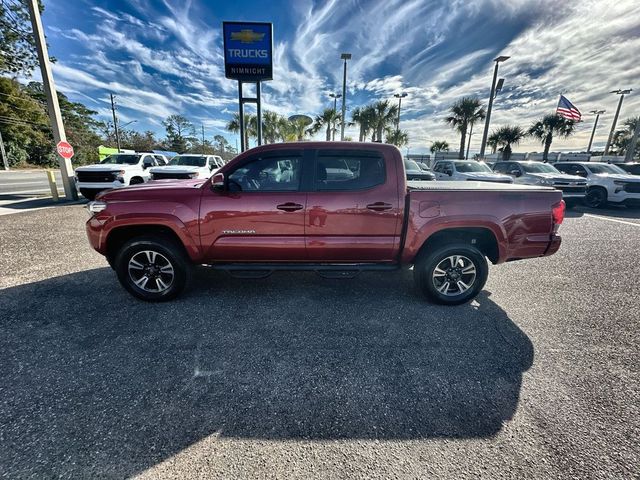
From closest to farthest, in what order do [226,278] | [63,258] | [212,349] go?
[212,349] < [226,278] < [63,258]

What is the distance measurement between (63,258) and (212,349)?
4174 millimetres

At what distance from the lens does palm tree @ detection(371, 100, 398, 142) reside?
3250cm

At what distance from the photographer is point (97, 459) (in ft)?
5.64

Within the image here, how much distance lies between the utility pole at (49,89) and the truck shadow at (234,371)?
29.7ft

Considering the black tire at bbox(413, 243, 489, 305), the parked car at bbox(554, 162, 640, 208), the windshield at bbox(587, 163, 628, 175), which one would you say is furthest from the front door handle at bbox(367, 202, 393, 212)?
the windshield at bbox(587, 163, 628, 175)

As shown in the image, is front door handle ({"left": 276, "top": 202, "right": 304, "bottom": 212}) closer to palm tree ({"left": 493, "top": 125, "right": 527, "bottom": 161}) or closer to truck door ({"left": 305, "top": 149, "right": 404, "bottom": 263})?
truck door ({"left": 305, "top": 149, "right": 404, "bottom": 263})

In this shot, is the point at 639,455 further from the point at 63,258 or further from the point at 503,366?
the point at 63,258

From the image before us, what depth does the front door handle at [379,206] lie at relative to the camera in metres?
3.33

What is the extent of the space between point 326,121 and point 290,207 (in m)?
36.5

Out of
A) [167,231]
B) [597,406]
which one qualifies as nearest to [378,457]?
[597,406]

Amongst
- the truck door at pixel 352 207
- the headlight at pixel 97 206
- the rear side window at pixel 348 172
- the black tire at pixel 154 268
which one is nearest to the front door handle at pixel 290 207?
the truck door at pixel 352 207

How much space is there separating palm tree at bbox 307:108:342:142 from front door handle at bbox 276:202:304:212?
109ft

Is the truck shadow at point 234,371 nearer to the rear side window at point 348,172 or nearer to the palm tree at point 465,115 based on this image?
the rear side window at point 348,172

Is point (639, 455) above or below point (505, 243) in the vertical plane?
below
